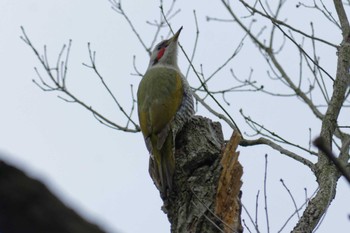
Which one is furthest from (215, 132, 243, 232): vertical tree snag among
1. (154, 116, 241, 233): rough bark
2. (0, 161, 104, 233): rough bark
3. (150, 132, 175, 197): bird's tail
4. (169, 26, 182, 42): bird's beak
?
(169, 26, 182, 42): bird's beak

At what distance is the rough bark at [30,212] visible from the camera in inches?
39.3

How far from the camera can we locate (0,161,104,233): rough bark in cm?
100

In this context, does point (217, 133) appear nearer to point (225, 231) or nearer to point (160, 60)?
point (225, 231)

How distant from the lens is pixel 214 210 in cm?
427

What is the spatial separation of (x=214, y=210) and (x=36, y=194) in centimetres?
334

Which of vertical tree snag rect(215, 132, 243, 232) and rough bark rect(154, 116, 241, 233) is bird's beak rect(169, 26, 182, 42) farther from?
vertical tree snag rect(215, 132, 243, 232)

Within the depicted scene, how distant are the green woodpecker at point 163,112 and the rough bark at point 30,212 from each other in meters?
3.57

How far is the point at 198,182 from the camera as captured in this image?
444 centimetres

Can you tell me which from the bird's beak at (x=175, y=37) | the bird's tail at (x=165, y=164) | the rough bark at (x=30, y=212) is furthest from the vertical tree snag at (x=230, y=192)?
the bird's beak at (x=175, y=37)

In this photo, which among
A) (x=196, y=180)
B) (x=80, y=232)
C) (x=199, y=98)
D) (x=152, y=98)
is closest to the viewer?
(x=80, y=232)

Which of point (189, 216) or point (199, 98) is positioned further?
point (199, 98)

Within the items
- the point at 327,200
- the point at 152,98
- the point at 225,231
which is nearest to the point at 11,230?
the point at 225,231

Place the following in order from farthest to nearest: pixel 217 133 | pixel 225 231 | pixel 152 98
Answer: pixel 152 98 < pixel 217 133 < pixel 225 231

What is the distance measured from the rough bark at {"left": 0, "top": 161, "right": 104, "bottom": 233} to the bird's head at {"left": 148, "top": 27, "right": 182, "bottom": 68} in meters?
6.59
